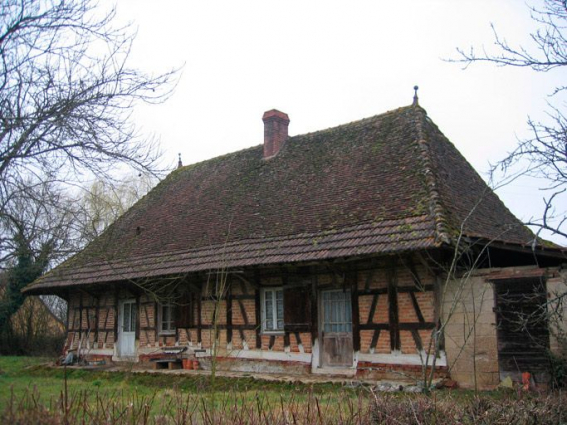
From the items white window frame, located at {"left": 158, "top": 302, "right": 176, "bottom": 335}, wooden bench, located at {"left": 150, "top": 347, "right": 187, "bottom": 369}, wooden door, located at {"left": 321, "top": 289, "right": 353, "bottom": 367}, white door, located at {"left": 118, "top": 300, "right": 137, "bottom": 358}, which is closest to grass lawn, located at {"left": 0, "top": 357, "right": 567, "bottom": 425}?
wooden door, located at {"left": 321, "top": 289, "right": 353, "bottom": 367}

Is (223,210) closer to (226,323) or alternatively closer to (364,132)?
(226,323)

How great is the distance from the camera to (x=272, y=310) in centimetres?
1441

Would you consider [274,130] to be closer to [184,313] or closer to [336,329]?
[184,313]

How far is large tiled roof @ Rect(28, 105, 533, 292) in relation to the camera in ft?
40.1

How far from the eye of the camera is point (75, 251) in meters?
9.43

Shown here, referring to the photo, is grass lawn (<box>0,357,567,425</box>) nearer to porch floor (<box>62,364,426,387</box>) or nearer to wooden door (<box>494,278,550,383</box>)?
porch floor (<box>62,364,426,387</box>)

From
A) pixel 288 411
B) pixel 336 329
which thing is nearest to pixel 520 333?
pixel 336 329

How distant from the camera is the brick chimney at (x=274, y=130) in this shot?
18.4 meters

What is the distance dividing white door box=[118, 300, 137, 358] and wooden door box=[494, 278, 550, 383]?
10988 mm

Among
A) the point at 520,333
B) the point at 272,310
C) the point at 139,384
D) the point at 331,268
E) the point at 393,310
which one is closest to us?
the point at 520,333

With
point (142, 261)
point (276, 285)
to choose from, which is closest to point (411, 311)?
point (276, 285)

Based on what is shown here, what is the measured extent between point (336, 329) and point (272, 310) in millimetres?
1856

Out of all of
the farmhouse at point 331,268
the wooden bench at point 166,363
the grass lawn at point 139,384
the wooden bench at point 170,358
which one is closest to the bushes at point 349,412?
the farmhouse at point 331,268

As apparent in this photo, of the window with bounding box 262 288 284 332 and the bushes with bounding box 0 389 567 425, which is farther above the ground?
the window with bounding box 262 288 284 332
